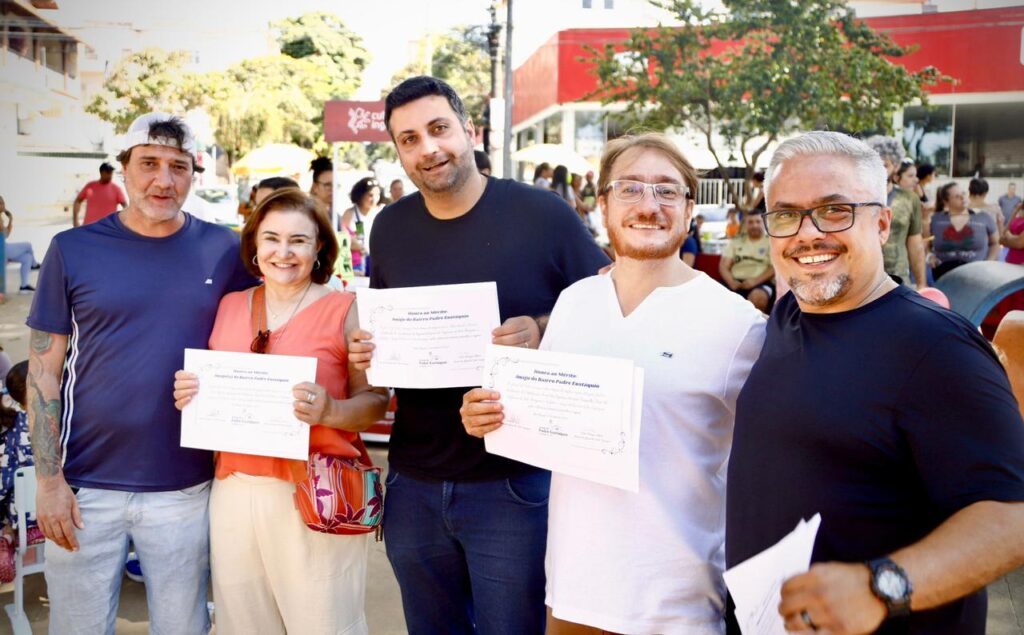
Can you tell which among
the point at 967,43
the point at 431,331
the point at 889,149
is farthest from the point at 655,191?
the point at 967,43

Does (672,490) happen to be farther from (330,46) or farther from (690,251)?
(330,46)

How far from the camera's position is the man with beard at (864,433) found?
149 cm

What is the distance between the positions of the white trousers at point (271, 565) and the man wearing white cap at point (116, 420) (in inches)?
6.4

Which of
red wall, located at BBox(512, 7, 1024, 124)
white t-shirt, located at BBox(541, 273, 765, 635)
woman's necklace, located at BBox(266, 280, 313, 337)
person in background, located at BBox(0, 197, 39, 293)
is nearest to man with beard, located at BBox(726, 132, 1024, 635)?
white t-shirt, located at BBox(541, 273, 765, 635)

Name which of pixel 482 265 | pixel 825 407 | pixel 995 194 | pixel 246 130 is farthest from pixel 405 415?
pixel 246 130

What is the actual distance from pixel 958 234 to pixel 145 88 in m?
20.0

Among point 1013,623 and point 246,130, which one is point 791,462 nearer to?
point 1013,623

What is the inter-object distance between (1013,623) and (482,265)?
337 centimetres

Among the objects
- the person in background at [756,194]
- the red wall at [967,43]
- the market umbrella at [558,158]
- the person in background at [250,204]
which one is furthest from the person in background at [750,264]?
the red wall at [967,43]

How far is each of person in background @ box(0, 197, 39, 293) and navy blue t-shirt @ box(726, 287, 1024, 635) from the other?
31.5 feet

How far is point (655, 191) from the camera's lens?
2.21 m

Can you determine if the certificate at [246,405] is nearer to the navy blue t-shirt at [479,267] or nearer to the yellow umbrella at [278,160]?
the navy blue t-shirt at [479,267]

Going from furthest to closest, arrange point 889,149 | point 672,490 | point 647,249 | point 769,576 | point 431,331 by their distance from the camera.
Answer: point 889,149 → point 431,331 → point 647,249 → point 672,490 → point 769,576

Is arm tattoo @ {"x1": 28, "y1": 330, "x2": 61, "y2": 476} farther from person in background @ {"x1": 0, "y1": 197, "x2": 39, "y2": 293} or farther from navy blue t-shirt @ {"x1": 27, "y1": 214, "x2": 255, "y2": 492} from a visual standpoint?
person in background @ {"x1": 0, "y1": 197, "x2": 39, "y2": 293}
